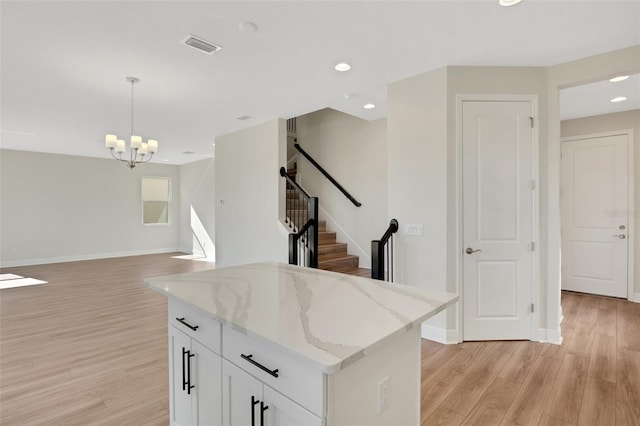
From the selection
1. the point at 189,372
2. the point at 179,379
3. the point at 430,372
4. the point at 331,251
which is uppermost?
the point at 331,251

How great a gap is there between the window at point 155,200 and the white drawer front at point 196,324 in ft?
29.8

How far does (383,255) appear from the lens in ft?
10.6

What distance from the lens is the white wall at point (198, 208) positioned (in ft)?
29.5

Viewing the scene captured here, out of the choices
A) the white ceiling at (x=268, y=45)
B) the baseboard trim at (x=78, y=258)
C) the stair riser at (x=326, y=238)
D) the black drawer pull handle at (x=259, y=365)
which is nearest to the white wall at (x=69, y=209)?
the baseboard trim at (x=78, y=258)

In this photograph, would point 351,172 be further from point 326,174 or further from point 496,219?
point 496,219

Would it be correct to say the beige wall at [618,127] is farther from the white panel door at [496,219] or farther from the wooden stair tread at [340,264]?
the wooden stair tread at [340,264]

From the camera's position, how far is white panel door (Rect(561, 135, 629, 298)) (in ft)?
14.8

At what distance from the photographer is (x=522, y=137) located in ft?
10.5

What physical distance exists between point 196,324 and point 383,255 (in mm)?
2121

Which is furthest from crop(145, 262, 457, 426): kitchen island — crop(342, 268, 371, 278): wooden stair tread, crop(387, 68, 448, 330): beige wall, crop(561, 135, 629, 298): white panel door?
crop(561, 135, 629, 298): white panel door

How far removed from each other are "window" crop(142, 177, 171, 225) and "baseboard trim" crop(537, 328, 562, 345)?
992 cm

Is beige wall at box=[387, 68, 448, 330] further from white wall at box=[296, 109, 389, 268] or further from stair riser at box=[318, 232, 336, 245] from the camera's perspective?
stair riser at box=[318, 232, 336, 245]

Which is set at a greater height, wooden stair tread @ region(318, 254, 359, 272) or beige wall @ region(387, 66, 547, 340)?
beige wall @ region(387, 66, 547, 340)

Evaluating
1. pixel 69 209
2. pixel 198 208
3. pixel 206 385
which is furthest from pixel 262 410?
pixel 69 209
